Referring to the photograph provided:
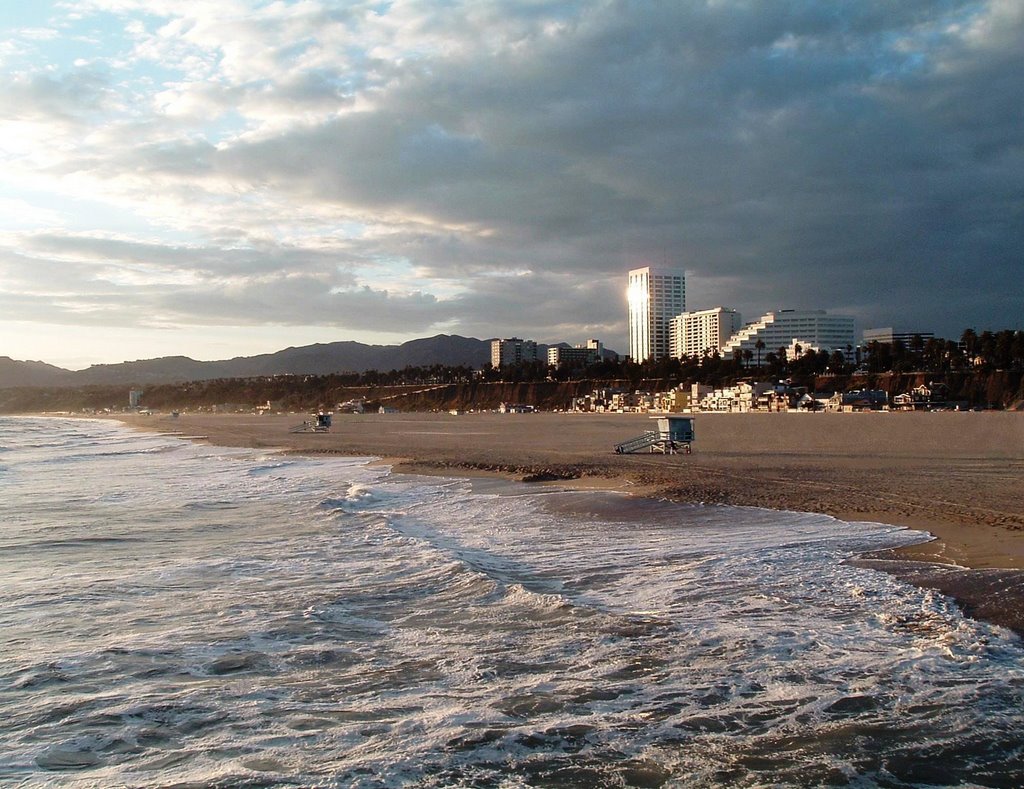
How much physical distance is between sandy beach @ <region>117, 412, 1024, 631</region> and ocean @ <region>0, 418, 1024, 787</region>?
2.74ft

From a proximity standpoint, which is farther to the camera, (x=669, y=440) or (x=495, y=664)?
(x=669, y=440)

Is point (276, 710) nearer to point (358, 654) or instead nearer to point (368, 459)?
point (358, 654)

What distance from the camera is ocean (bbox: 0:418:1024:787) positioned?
4.72m

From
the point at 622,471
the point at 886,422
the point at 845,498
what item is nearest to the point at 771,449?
the point at 622,471

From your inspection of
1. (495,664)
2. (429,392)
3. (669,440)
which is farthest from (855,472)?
(429,392)

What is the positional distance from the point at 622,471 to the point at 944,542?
11731mm

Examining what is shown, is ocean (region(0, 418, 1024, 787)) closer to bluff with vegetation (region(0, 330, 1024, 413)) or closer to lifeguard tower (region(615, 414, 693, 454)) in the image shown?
lifeguard tower (region(615, 414, 693, 454))

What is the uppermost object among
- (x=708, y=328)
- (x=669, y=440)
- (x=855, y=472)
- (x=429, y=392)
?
(x=708, y=328)

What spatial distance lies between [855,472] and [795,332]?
Result: 14914 cm

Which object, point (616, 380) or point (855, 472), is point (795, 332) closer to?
point (616, 380)

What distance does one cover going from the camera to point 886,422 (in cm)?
4450

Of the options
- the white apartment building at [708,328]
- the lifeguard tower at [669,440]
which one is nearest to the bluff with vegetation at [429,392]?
the lifeguard tower at [669,440]

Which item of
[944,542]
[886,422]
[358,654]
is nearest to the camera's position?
[358,654]

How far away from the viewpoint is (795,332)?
161250mm
